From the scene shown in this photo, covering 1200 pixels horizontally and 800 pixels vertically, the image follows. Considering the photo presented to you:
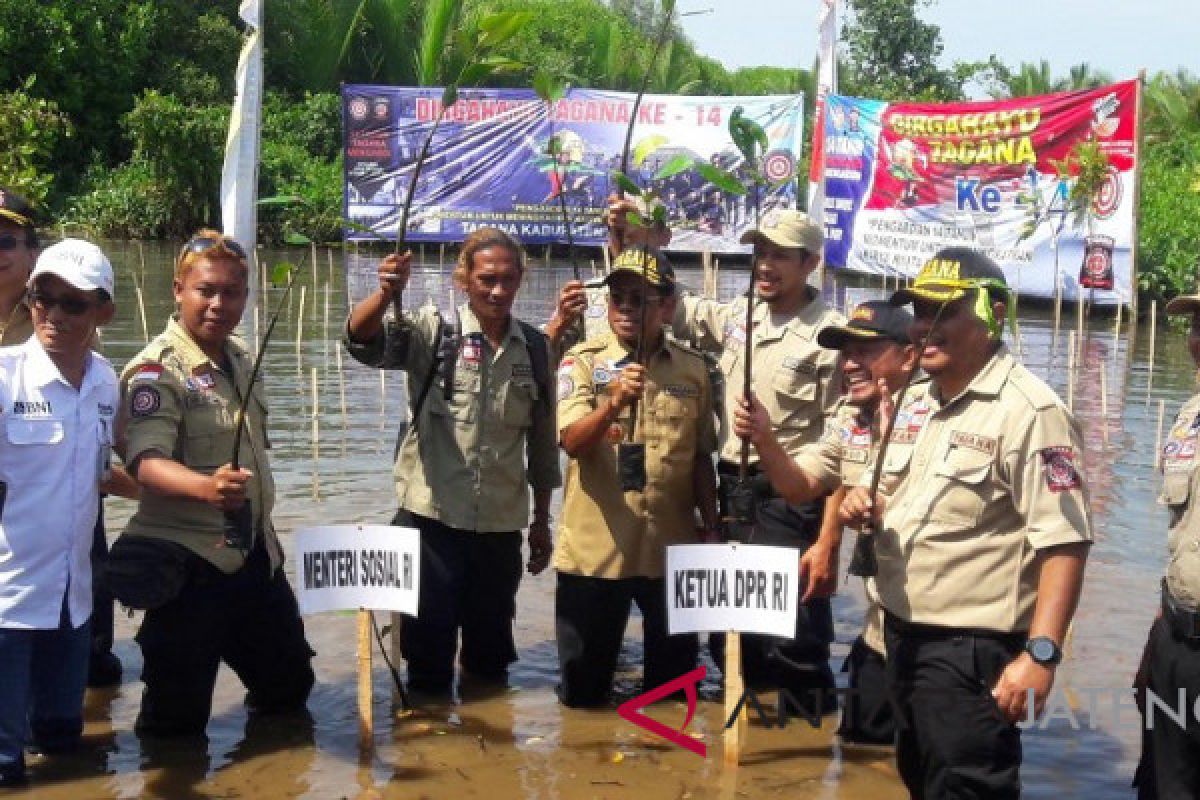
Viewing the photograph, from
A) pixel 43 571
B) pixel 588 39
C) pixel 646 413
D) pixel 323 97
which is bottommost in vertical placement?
pixel 43 571

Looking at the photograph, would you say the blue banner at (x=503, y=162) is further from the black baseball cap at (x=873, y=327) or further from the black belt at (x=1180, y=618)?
the black belt at (x=1180, y=618)

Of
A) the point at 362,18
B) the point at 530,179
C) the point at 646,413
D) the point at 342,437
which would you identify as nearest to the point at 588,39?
the point at 362,18

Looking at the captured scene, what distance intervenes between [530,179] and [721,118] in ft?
12.2

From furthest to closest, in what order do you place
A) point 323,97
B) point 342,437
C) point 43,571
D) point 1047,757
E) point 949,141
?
point 323,97 → point 949,141 → point 342,437 → point 1047,757 → point 43,571

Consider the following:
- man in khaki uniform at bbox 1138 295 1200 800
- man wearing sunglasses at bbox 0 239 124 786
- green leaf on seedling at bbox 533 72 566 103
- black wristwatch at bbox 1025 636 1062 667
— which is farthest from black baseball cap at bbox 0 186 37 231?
man in khaki uniform at bbox 1138 295 1200 800

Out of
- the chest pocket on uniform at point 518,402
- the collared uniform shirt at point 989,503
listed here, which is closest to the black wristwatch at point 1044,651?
the collared uniform shirt at point 989,503

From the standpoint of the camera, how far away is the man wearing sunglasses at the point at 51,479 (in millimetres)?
4703

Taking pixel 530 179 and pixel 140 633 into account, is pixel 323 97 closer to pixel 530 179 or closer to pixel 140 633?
pixel 530 179

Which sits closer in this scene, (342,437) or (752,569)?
(752,569)

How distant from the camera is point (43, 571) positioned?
4.73 metres

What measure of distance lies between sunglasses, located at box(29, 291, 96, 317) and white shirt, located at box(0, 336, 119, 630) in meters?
0.12

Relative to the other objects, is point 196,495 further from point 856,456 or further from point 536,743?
point 856,456

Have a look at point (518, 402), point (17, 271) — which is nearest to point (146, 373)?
point (17, 271)

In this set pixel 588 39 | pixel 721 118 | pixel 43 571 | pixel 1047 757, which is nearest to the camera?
pixel 43 571
